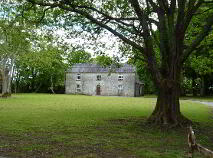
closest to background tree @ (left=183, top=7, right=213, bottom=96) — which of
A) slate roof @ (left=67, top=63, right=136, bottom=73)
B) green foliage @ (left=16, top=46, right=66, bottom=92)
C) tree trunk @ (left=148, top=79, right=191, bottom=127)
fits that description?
tree trunk @ (left=148, top=79, right=191, bottom=127)

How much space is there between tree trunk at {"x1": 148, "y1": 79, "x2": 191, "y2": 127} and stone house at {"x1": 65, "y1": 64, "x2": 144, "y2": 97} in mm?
49784

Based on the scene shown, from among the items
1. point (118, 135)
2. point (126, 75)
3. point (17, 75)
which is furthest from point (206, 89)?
point (118, 135)

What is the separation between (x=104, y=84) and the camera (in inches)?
2680

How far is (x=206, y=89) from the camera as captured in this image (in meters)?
66.6

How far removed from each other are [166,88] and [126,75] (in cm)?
5198

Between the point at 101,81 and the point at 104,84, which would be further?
the point at 101,81

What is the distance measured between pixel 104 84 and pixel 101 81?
106cm

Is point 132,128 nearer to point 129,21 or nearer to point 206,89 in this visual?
point 129,21

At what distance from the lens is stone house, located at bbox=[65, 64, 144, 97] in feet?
218

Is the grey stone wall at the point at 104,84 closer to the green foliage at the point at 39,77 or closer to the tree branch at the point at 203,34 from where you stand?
the green foliage at the point at 39,77

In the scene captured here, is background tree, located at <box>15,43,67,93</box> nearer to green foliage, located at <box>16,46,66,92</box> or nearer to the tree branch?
green foliage, located at <box>16,46,66,92</box>

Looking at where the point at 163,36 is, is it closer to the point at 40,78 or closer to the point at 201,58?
the point at 201,58

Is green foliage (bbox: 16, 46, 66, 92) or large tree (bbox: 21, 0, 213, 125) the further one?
green foliage (bbox: 16, 46, 66, 92)

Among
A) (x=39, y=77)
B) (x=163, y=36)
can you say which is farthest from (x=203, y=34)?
(x=39, y=77)
